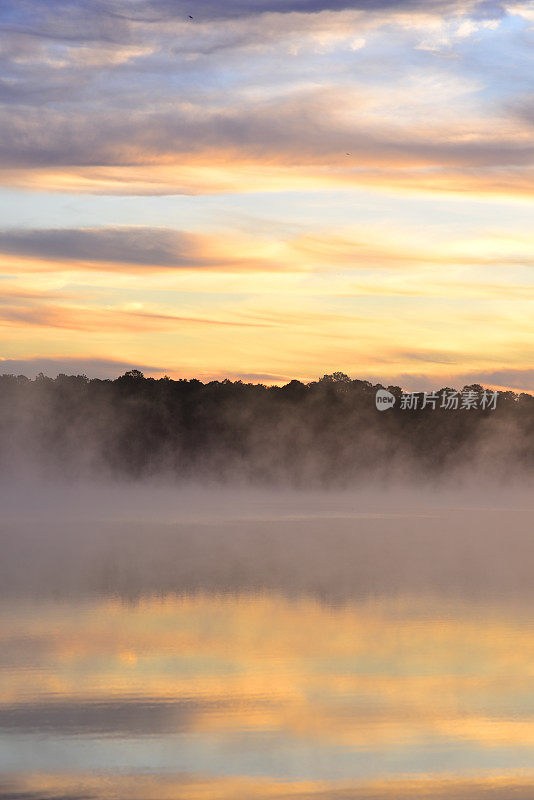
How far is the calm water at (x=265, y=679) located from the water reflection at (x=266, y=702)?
0.03m

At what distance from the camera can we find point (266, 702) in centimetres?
1425

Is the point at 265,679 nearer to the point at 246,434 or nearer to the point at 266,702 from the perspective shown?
the point at 266,702

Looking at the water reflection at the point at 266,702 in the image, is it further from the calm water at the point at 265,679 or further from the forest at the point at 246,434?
the forest at the point at 246,434

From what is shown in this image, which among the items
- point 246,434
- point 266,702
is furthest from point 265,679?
point 246,434

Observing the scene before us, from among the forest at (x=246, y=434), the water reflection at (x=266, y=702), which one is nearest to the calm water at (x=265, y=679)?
the water reflection at (x=266, y=702)

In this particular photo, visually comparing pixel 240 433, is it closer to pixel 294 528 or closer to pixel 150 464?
pixel 150 464

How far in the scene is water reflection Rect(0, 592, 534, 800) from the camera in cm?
1134

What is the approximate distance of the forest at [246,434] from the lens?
367 ft

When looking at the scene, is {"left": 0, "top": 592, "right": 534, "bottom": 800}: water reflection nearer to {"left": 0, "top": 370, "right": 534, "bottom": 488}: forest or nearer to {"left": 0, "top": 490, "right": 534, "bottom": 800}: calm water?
{"left": 0, "top": 490, "right": 534, "bottom": 800}: calm water

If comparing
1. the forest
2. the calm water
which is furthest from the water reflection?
the forest

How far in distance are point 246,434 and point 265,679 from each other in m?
101

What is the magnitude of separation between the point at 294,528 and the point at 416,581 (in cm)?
1894

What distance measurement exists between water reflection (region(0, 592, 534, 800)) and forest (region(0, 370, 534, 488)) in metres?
88.1

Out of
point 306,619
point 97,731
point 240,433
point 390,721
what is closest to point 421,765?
point 390,721
